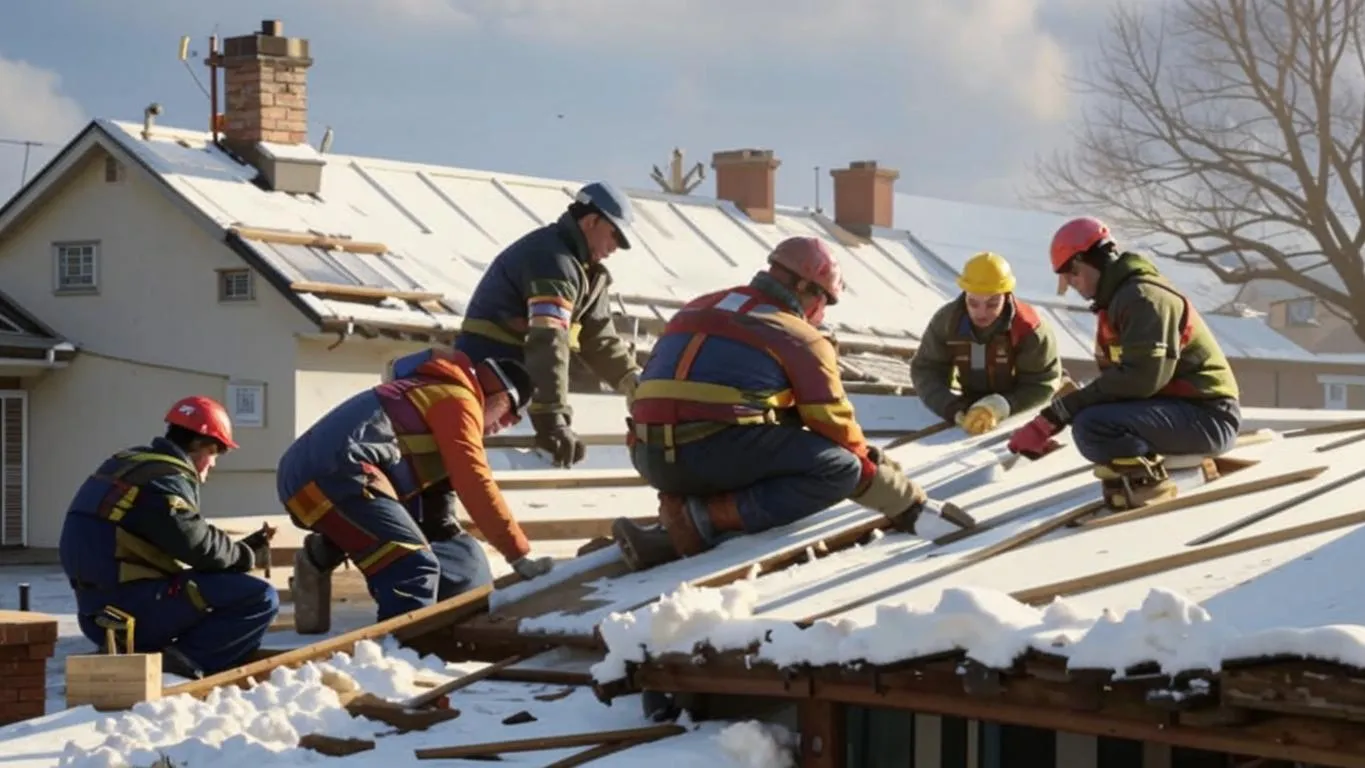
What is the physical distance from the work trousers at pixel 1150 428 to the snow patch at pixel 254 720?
2841mm

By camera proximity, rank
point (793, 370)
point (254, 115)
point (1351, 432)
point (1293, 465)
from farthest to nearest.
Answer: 1. point (254, 115)
2. point (1351, 432)
3. point (1293, 465)
4. point (793, 370)

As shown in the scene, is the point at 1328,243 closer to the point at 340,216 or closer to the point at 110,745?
the point at 340,216

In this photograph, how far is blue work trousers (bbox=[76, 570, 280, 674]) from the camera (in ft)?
29.5

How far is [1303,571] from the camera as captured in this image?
705 cm

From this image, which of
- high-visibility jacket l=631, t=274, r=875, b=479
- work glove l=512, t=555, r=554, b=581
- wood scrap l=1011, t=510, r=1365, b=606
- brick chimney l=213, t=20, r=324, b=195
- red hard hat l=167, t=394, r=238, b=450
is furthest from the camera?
brick chimney l=213, t=20, r=324, b=195

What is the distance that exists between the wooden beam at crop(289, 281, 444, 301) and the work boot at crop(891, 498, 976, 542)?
14.6 m

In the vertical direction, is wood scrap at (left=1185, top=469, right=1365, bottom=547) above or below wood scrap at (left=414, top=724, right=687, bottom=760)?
above

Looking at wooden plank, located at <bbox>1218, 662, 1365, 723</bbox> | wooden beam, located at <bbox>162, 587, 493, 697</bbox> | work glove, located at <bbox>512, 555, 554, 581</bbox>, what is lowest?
wooden beam, located at <bbox>162, 587, 493, 697</bbox>

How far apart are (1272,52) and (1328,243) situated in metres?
3.31

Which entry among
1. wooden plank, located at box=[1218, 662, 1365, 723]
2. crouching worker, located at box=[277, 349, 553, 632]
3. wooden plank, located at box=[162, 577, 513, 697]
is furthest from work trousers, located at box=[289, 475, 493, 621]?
wooden plank, located at box=[1218, 662, 1365, 723]

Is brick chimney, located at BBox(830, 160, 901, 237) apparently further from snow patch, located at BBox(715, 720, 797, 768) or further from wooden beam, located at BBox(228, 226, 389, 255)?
→ snow patch, located at BBox(715, 720, 797, 768)

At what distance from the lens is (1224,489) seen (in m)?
9.10

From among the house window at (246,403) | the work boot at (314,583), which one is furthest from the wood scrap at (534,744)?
the house window at (246,403)

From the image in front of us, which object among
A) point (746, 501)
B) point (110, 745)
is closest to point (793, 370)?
point (746, 501)
